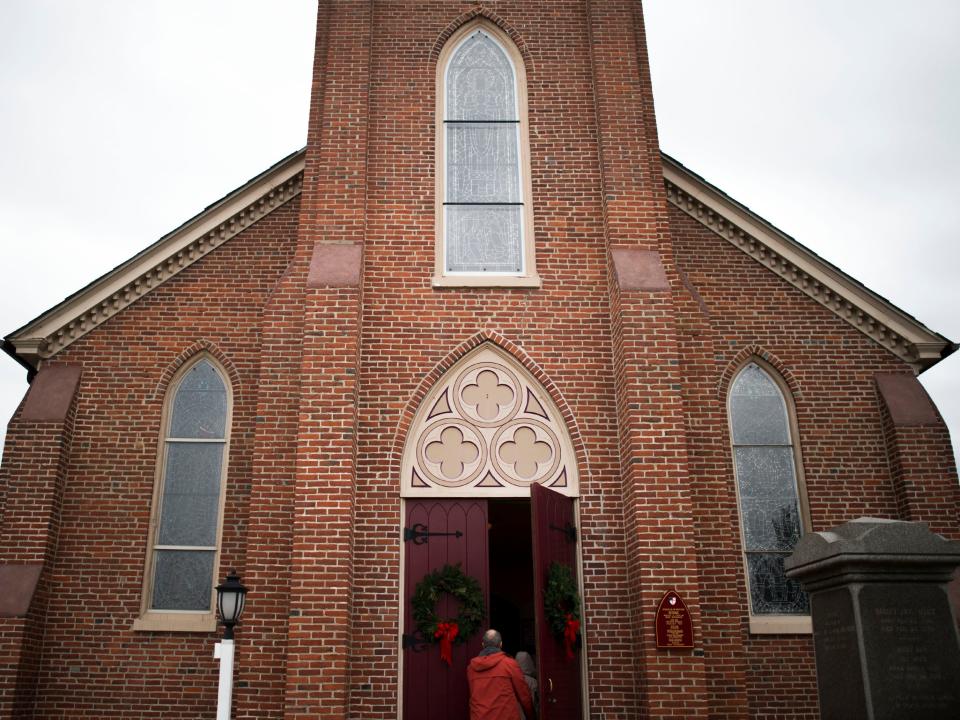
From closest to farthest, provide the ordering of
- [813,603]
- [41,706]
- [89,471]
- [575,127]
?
[813,603]
[41,706]
[89,471]
[575,127]

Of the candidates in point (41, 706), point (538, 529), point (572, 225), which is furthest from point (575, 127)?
point (41, 706)

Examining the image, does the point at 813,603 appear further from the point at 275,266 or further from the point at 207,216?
the point at 207,216

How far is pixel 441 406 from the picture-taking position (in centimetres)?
1110

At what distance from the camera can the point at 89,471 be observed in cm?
1152

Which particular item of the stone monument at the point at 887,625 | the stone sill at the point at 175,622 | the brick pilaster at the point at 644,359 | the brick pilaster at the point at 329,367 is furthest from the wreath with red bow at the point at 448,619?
the stone monument at the point at 887,625

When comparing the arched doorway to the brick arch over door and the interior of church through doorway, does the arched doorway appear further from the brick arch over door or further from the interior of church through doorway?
the interior of church through doorway

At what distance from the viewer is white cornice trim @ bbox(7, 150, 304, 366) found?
11938 mm

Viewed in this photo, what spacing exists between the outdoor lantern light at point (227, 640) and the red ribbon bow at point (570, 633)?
3.59 metres

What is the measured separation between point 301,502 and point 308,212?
389cm

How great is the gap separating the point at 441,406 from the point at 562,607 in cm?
286

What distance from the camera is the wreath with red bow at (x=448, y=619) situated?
32.7ft

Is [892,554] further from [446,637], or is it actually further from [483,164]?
[483,164]

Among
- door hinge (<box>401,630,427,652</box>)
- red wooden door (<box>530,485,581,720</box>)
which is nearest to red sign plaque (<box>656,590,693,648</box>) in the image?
red wooden door (<box>530,485,581,720</box>)

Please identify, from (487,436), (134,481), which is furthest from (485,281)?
(134,481)
